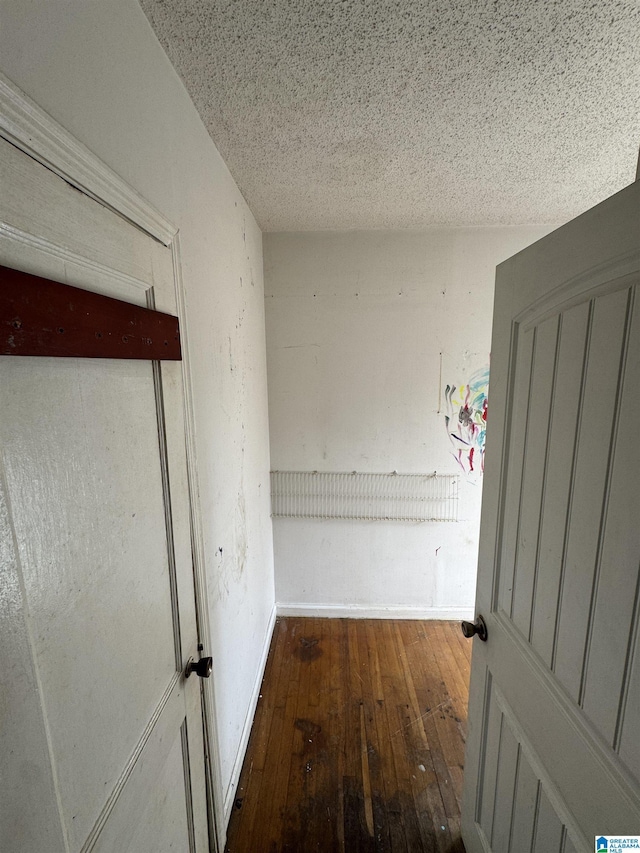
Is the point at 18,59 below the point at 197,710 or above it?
above

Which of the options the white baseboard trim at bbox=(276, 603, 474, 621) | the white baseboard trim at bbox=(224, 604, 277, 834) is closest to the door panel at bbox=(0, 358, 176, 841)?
the white baseboard trim at bbox=(224, 604, 277, 834)

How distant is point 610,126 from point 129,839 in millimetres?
2307

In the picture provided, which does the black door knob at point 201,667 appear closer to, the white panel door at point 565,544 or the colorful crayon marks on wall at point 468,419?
the white panel door at point 565,544

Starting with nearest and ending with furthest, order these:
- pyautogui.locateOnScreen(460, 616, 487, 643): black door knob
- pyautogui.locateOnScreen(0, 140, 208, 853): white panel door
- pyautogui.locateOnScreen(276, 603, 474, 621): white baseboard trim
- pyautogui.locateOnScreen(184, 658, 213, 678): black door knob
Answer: pyautogui.locateOnScreen(0, 140, 208, 853): white panel door → pyautogui.locateOnScreen(184, 658, 213, 678): black door knob → pyautogui.locateOnScreen(460, 616, 487, 643): black door knob → pyautogui.locateOnScreen(276, 603, 474, 621): white baseboard trim

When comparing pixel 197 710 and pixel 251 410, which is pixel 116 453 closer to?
pixel 197 710

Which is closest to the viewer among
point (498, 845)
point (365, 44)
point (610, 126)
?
point (365, 44)

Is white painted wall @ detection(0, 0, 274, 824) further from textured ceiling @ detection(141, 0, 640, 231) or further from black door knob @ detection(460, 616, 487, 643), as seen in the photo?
black door knob @ detection(460, 616, 487, 643)

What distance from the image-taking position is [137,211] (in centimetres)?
75

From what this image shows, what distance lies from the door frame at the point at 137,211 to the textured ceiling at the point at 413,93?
0.47 metres

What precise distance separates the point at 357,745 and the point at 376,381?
187 cm

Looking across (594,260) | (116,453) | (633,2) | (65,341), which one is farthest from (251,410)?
(633,2)

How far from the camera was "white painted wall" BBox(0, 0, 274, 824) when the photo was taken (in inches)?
22.6

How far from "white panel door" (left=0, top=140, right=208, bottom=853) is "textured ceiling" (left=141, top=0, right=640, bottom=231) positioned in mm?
563

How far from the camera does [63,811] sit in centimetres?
53
